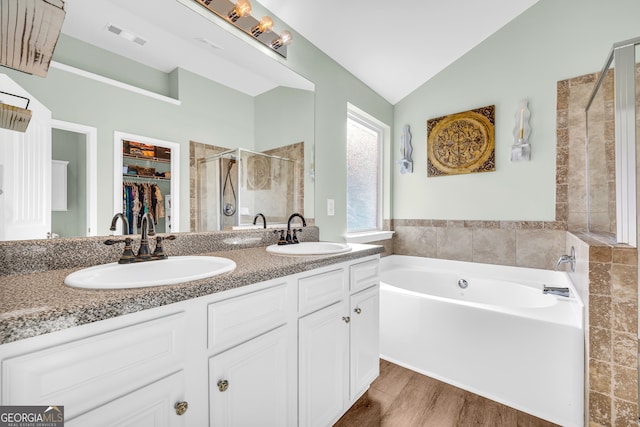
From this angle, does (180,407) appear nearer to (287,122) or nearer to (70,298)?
(70,298)

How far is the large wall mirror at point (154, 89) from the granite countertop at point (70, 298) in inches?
12.8

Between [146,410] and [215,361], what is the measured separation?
7.6 inches

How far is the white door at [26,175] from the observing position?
862mm

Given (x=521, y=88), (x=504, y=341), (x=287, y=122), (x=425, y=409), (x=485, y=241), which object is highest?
(x=521, y=88)

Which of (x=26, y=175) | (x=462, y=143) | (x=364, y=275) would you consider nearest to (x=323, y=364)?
(x=364, y=275)

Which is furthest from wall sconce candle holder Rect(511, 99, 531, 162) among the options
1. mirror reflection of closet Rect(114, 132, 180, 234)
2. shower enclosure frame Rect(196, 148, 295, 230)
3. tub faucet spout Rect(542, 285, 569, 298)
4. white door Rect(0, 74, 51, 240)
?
white door Rect(0, 74, 51, 240)

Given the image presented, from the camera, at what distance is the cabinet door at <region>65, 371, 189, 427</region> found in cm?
62

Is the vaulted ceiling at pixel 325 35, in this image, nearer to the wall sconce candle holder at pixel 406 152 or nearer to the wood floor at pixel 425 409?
the wall sconce candle holder at pixel 406 152

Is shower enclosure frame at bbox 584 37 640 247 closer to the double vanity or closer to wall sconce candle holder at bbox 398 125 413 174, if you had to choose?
the double vanity

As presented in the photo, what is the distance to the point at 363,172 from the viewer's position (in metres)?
2.88

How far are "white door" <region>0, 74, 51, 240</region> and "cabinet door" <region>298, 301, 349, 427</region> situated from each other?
3.26ft

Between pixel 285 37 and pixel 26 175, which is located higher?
pixel 285 37

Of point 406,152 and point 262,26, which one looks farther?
point 406,152

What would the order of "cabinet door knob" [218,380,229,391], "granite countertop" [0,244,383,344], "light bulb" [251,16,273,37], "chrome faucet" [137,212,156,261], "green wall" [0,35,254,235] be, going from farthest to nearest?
"light bulb" [251,16,273,37] < "chrome faucet" [137,212,156,261] < "green wall" [0,35,254,235] < "cabinet door knob" [218,380,229,391] < "granite countertop" [0,244,383,344]
